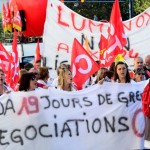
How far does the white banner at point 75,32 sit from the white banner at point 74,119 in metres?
4.20

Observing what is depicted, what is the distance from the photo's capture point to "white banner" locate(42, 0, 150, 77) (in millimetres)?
10930

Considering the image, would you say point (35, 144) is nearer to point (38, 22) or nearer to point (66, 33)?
point (66, 33)

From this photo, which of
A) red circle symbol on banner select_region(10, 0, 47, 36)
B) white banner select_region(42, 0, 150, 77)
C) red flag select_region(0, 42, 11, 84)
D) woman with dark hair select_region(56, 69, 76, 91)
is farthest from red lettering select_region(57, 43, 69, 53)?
red circle symbol on banner select_region(10, 0, 47, 36)

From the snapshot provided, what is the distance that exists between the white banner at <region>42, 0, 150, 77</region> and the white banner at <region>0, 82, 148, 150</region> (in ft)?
13.8

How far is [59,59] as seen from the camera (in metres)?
10.8

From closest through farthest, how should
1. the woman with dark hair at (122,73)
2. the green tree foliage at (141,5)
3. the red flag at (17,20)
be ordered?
the woman with dark hair at (122,73) < the red flag at (17,20) < the green tree foliage at (141,5)

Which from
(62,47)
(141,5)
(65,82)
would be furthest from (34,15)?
(141,5)

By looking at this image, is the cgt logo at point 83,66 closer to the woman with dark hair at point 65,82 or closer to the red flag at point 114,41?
the woman with dark hair at point 65,82

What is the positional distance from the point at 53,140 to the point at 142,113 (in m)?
1.17

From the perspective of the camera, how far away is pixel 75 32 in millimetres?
11188

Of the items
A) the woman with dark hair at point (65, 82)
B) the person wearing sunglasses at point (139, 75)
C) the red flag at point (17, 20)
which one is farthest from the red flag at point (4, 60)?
the red flag at point (17, 20)

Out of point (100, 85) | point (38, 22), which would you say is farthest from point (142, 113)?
point (38, 22)

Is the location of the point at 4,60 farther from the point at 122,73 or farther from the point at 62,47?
the point at 122,73

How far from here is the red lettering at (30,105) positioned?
638cm
